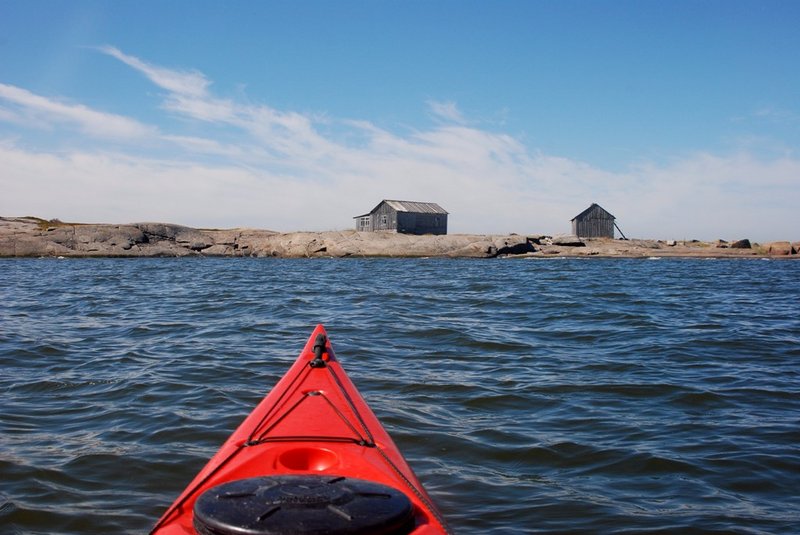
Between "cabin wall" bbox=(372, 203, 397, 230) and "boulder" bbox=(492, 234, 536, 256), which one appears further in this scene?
"cabin wall" bbox=(372, 203, 397, 230)

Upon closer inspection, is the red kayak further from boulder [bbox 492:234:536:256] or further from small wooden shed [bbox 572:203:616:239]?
small wooden shed [bbox 572:203:616:239]

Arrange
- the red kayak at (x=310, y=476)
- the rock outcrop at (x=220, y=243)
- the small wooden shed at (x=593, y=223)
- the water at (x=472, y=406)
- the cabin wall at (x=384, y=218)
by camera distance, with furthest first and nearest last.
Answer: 1. the small wooden shed at (x=593, y=223)
2. the cabin wall at (x=384, y=218)
3. the rock outcrop at (x=220, y=243)
4. the water at (x=472, y=406)
5. the red kayak at (x=310, y=476)

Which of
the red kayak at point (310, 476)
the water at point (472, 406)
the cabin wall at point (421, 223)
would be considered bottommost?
the water at point (472, 406)

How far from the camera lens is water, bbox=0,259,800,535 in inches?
164

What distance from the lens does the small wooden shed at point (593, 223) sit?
51.3 metres

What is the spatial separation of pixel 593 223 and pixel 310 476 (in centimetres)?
5138

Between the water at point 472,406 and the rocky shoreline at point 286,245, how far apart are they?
27676 mm

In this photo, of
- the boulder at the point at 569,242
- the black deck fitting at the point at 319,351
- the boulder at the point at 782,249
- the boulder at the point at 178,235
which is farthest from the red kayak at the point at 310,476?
the boulder at the point at 782,249

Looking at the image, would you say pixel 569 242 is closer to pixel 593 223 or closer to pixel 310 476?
pixel 593 223

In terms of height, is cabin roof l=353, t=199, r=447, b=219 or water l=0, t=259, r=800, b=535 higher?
cabin roof l=353, t=199, r=447, b=219

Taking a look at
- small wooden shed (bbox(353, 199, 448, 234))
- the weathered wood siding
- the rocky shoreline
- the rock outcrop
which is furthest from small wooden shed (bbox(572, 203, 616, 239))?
small wooden shed (bbox(353, 199, 448, 234))

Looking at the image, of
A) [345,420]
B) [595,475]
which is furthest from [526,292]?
[345,420]

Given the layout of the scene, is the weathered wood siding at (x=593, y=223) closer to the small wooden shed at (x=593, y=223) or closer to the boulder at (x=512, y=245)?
the small wooden shed at (x=593, y=223)

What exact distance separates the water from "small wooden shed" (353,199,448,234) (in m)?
34.1
